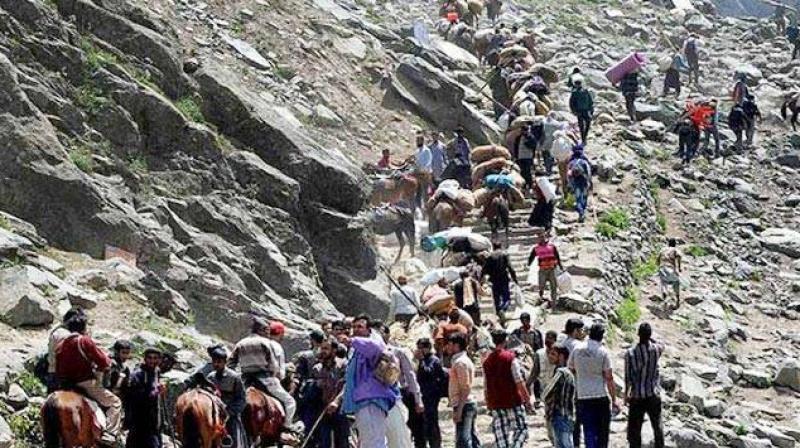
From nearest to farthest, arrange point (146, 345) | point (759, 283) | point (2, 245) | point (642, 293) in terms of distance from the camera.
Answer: point (146, 345)
point (2, 245)
point (642, 293)
point (759, 283)

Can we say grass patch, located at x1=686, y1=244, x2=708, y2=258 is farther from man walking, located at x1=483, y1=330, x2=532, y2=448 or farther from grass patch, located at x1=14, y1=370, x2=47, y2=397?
grass patch, located at x1=14, y1=370, x2=47, y2=397

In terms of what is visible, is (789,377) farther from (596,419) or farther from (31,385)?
(31,385)

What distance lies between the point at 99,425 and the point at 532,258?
33.2 ft

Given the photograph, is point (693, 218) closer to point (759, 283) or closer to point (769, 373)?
point (759, 283)

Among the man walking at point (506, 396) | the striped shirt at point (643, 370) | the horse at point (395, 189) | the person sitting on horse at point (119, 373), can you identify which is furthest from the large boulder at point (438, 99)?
the person sitting on horse at point (119, 373)

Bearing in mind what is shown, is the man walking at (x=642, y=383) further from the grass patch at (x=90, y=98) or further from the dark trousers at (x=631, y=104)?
the dark trousers at (x=631, y=104)

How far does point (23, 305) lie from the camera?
13586 mm

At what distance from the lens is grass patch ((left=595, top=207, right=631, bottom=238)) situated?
79.6 feet

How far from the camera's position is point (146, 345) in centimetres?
1365

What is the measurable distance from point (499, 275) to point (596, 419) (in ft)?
19.8

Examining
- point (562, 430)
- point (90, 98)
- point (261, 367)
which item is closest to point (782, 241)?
→ point (90, 98)

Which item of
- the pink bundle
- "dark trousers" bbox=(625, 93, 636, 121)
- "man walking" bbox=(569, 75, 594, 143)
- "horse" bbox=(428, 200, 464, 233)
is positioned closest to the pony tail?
"horse" bbox=(428, 200, 464, 233)

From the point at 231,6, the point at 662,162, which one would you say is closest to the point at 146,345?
the point at 231,6

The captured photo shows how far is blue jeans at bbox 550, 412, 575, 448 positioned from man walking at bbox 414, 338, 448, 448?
1056 mm
